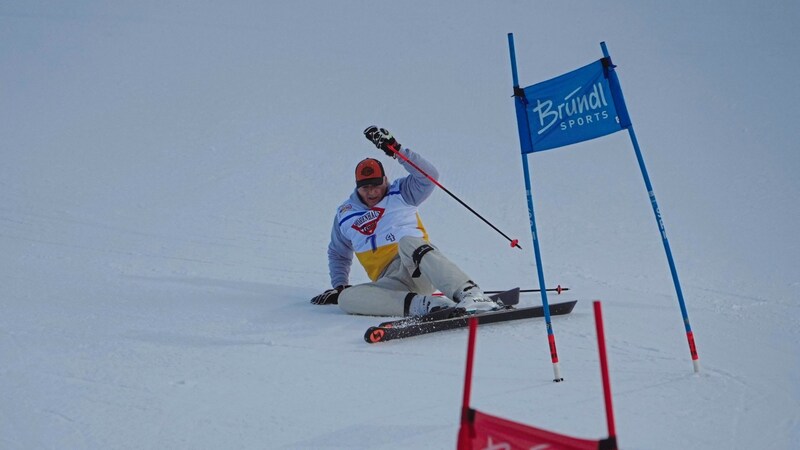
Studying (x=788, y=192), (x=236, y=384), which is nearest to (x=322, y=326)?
(x=236, y=384)

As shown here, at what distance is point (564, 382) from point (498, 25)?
18119mm

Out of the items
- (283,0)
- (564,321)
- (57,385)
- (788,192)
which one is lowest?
(57,385)

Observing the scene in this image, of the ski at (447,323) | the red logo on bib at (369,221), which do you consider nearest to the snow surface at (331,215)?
the ski at (447,323)

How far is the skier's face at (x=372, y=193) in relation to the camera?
5.59 metres

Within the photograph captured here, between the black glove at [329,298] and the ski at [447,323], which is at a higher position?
the black glove at [329,298]

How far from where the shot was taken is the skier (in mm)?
5051

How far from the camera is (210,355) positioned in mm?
4180

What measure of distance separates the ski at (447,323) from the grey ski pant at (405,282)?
9.9 inches

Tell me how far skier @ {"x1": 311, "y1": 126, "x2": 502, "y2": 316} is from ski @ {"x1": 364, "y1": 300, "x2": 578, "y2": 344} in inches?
3.8

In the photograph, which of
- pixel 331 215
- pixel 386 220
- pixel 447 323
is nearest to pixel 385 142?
pixel 386 220

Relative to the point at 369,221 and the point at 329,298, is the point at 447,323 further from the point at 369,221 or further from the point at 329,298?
the point at 329,298

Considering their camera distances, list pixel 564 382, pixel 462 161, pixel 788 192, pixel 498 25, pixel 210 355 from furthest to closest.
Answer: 1. pixel 498 25
2. pixel 462 161
3. pixel 788 192
4. pixel 210 355
5. pixel 564 382

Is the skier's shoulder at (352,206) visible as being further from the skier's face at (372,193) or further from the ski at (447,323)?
the ski at (447,323)

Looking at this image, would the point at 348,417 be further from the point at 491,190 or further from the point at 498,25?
the point at 498,25
